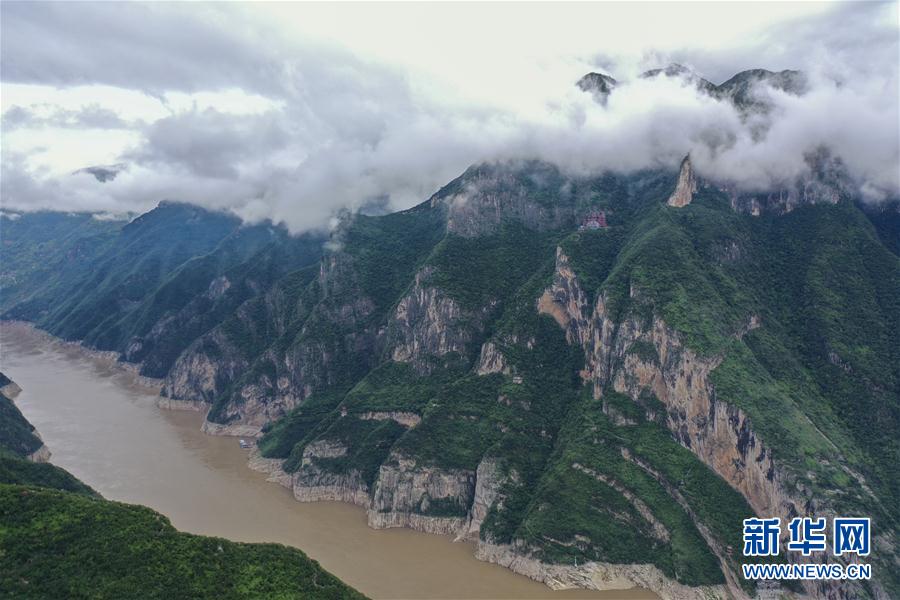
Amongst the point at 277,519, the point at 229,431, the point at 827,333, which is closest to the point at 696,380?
the point at 827,333

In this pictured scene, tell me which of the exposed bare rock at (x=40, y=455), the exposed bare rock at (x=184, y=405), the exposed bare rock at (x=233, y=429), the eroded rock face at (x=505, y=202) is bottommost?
the exposed bare rock at (x=40, y=455)

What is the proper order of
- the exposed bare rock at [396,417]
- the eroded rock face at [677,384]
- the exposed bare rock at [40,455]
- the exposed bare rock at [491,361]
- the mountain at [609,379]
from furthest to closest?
1. the exposed bare rock at [491,361]
2. the exposed bare rock at [396,417]
3. the exposed bare rock at [40,455]
4. the eroded rock face at [677,384]
5. the mountain at [609,379]

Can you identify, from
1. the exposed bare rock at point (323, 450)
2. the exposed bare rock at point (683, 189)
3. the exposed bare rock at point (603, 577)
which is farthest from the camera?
the exposed bare rock at point (683, 189)

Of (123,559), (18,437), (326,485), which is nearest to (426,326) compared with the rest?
(326,485)

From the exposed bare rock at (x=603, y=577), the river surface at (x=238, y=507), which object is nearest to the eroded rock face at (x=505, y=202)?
the river surface at (x=238, y=507)

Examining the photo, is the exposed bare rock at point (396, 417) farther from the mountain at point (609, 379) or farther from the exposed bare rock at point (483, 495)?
the exposed bare rock at point (483, 495)

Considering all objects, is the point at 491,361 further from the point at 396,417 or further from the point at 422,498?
the point at 422,498

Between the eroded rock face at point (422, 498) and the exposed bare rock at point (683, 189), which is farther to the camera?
the exposed bare rock at point (683, 189)

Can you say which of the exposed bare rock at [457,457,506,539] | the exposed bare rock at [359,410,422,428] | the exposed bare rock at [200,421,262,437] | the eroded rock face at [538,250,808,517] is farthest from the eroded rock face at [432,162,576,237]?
the exposed bare rock at [457,457,506,539]
